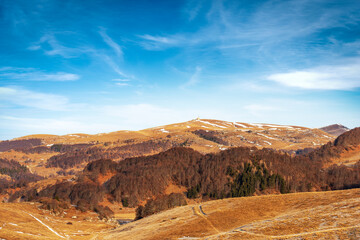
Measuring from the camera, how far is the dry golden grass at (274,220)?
28.7 meters

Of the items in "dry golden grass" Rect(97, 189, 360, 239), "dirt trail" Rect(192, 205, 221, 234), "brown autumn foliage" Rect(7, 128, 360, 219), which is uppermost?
"dry golden grass" Rect(97, 189, 360, 239)

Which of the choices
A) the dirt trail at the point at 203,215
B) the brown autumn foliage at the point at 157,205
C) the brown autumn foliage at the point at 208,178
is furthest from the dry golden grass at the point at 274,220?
the brown autumn foliage at the point at 208,178

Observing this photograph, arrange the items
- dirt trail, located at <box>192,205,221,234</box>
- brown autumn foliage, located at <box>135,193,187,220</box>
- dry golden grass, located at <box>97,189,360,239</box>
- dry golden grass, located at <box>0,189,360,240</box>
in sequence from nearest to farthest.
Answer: dry golden grass, located at <box>97,189,360,239</box> → dry golden grass, located at <box>0,189,360,240</box> → dirt trail, located at <box>192,205,221,234</box> → brown autumn foliage, located at <box>135,193,187,220</box>

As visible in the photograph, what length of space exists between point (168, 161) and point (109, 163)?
44725 mm

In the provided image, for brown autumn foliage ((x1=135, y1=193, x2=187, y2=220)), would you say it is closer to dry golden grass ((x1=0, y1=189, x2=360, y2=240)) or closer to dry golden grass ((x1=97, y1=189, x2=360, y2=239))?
dry golden grass ((x1=0, y1=189, x2=360, y2=240))

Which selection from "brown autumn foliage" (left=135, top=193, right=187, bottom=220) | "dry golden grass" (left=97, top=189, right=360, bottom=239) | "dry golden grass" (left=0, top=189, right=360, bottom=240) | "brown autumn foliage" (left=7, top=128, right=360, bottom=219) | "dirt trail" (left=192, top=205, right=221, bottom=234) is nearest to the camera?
"dry golden grass" (left=97, top=189, right=360, bottom=239)

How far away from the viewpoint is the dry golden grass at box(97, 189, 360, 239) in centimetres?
2869

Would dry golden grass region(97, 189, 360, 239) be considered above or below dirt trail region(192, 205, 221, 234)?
above

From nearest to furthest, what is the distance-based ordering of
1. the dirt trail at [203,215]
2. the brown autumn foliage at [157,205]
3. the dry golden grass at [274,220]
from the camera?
the dry golden grass at [274,220]
the dirt trail at [203,215]
the brown autumn foliage at [157,205]

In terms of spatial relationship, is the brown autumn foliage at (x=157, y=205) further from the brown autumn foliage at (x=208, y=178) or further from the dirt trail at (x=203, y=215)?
the brown autumn foliage at (x=208, y=178)

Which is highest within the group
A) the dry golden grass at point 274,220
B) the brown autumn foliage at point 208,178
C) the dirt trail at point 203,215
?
the dry golden grass at point 274,220

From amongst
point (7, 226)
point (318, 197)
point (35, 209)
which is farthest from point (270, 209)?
point (35, 209)

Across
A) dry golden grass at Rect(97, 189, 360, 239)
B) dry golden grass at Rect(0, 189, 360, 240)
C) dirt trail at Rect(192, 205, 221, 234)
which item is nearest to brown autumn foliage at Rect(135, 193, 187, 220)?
dry golden grass at Rect(0, 189, 360, 240)

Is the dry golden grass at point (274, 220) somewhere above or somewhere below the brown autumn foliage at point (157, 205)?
above
